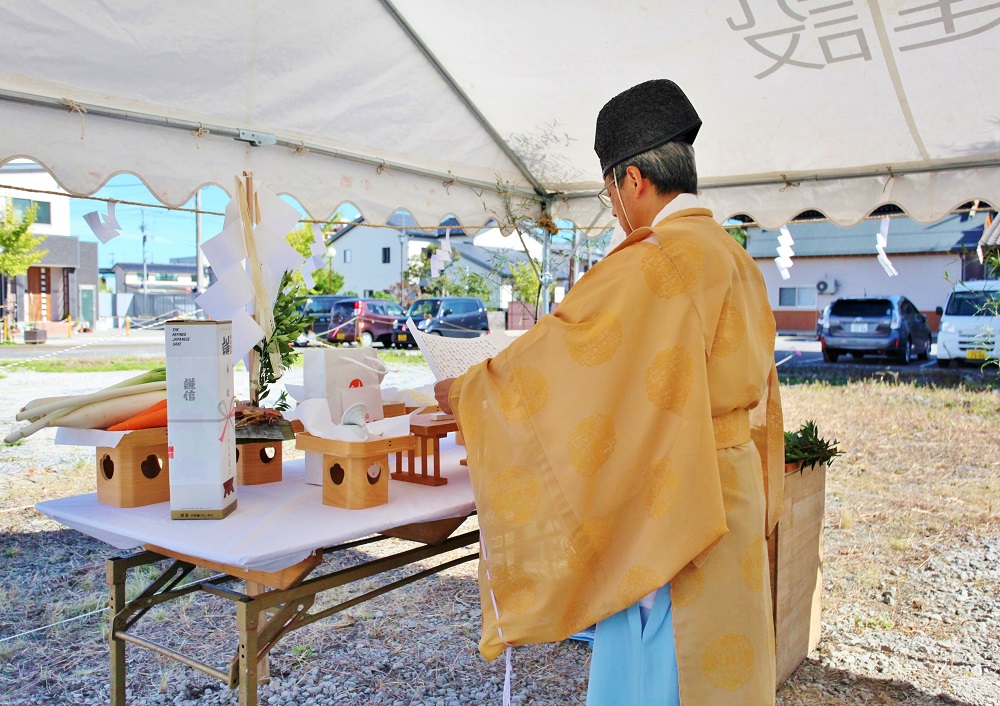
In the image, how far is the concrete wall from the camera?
24219mm

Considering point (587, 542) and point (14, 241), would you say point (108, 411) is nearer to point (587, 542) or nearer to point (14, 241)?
point (587, 542)

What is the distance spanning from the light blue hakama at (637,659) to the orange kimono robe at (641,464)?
4 centimetres

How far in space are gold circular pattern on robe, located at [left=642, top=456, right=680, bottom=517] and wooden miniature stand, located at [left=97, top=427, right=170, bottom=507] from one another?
108 centimetres

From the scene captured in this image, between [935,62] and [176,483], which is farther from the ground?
[935,62]

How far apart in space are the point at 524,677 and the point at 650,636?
5.07ft

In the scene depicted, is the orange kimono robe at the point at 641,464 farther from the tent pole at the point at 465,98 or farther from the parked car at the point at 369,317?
the parked car at the point at 369,317

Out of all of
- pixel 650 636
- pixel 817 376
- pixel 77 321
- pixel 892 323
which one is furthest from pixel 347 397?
pixel 77 321

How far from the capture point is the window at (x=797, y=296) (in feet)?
87.8

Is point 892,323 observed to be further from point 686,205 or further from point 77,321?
point 77,321

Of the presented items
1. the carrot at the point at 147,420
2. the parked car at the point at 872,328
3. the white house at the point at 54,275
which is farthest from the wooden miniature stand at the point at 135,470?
the white house at the point at 54,275

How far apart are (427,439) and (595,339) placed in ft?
2.97

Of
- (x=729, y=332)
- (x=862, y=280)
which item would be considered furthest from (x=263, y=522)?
(x=862, y=280)

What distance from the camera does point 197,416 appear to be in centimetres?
156

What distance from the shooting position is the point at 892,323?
13672 millimetres
